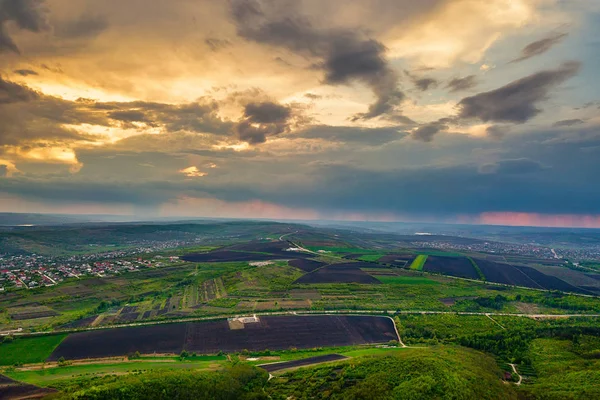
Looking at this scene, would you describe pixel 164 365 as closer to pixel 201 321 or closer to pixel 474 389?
pixel 201 321

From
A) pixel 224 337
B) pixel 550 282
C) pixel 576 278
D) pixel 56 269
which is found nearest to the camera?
pixel 224 337

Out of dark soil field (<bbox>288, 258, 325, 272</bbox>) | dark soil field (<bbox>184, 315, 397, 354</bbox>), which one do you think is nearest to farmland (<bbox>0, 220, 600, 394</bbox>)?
dark soil field (<bbox>184, 315, 397, 354</bbox>)

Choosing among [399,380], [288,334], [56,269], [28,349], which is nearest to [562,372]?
[399,380]

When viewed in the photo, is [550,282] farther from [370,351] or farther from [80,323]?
[80,323]

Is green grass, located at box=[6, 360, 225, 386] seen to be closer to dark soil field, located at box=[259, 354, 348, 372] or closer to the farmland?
the farmland

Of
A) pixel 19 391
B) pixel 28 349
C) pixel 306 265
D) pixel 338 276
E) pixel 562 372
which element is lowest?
pixel 562 372

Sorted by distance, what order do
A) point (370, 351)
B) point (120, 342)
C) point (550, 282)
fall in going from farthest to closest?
point (550, 282)
point (120, 342)
point (370, 351)

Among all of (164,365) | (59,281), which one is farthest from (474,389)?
(59,281)
